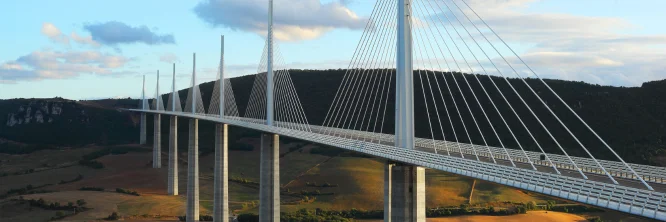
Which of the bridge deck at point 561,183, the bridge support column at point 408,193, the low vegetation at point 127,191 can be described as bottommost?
the low vegetation at point 127,191

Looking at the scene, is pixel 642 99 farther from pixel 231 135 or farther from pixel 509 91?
pixel 231 135

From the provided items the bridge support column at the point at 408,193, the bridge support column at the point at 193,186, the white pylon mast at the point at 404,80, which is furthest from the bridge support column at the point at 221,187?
the white pylon mast at the point at 404,80

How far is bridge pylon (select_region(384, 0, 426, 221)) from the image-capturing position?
19.6 metres

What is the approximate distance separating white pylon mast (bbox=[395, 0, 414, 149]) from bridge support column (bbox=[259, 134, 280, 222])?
16.4m

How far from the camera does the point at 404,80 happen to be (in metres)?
19.8

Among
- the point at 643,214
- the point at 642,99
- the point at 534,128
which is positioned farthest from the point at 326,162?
the point at 643,214

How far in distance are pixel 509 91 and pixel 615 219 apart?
46233 mm

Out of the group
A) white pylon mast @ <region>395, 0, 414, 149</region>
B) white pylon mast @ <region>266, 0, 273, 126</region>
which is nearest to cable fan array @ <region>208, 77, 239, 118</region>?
white pylon mast @ <region>266, 0, 273, 126</region>

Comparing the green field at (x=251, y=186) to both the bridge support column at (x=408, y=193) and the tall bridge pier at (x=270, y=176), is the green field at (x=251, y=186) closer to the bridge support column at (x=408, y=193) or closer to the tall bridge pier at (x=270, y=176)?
the tall bridge pier at (x=270, y=176)

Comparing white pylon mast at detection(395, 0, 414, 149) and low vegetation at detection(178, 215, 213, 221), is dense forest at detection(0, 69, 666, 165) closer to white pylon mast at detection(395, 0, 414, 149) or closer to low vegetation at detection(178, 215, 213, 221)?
low vegetation at detection(178, 215, 213, 221)

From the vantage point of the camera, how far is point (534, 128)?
231ft

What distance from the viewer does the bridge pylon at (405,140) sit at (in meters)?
19.6

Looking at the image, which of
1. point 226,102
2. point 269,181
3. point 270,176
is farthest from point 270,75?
point 226,102

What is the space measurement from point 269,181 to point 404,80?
1784 cm
